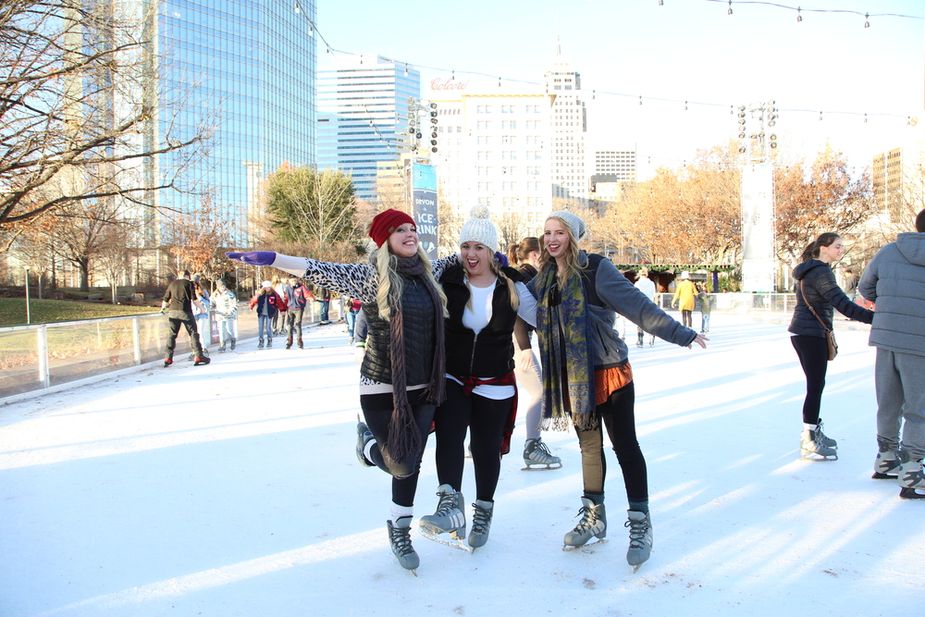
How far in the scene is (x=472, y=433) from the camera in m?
3.30

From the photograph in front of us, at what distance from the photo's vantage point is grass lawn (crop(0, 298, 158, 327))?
24812mm

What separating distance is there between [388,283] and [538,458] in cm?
234

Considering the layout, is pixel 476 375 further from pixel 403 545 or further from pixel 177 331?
pixel 177 331

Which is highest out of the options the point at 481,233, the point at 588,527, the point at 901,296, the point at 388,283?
the point at 481,233

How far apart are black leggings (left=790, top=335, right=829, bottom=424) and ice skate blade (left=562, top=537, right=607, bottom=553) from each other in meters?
2.21

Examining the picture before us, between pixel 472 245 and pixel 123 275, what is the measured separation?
1791 inches

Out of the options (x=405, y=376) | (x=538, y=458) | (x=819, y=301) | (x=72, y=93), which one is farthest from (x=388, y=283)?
(x=72, y=93)

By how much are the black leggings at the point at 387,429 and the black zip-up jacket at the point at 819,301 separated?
2.71 m

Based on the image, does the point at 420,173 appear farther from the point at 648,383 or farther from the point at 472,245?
the point at 472,245

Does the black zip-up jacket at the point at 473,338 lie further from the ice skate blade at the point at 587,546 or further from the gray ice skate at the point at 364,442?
the ice skate blade at the point at 587,546

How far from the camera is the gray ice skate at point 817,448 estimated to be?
4.80 meters

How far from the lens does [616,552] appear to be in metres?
3.23

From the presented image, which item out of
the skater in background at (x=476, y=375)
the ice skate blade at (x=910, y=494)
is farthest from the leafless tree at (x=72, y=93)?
the ice skate blade at (x=910, y=494)

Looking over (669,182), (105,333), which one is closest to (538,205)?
(669,182)
